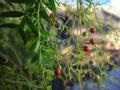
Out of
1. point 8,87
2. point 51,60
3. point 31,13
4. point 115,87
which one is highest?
point 31,13

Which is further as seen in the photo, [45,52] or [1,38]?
[1,38]

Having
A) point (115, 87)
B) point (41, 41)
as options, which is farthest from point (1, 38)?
point (115, 87)

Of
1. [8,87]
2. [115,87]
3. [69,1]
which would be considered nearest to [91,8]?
[69,1]

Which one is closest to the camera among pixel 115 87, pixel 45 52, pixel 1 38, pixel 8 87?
pixel 45 52

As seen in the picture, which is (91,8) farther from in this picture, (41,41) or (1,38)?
(1,38)

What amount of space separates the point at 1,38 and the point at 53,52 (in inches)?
24.0

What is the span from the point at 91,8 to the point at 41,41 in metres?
0.23

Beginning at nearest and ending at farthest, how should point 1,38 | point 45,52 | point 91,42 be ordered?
point 45,52
point 91,42
point 1,38

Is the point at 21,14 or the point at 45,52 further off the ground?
the point at 21,14

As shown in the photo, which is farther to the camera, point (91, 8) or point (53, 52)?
point (91, 8)

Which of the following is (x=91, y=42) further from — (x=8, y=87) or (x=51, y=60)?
(x=8, y=87)

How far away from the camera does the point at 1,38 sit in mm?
1455

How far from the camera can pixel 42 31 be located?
2.80 feet

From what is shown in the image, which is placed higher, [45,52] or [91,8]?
[91,8]
